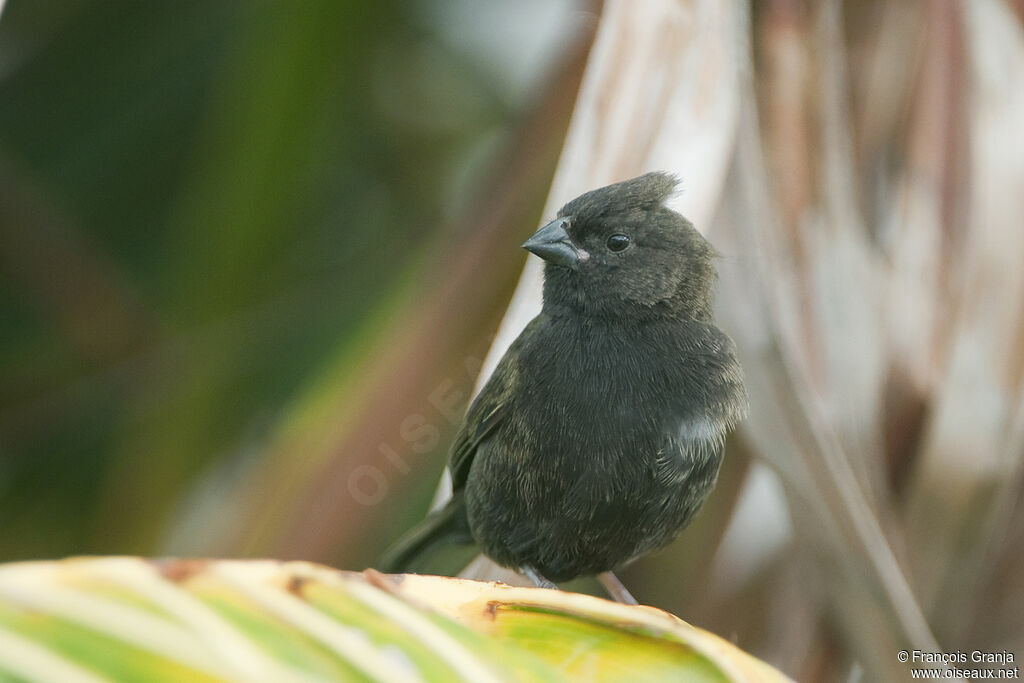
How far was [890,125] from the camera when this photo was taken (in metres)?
2.84

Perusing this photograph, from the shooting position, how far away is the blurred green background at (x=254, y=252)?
256cm

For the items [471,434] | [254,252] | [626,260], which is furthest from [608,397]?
[254,252]

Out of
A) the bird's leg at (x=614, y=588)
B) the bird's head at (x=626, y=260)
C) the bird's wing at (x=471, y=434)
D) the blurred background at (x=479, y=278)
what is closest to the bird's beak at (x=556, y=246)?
the bird's head at (x=626, y=260)

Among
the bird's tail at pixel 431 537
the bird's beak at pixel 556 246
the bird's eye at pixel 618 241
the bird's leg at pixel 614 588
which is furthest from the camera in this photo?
the bird's leg at pixel 614 588

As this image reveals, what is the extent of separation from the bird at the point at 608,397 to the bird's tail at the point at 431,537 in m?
0.25

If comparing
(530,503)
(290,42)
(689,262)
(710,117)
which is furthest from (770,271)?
(290,42)

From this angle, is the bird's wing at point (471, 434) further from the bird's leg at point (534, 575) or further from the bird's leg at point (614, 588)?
the bird's leg at point (614, 588)

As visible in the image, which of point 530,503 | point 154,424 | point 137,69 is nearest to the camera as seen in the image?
point 530,503

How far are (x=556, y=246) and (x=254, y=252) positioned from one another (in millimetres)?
1054

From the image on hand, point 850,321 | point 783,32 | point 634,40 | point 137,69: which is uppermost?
point 783,32

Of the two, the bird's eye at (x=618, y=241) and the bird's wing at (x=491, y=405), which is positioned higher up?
the bird's eye at (x=618, y=241)

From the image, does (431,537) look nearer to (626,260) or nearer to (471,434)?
(471,434)

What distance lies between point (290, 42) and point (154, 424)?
1.19 meters

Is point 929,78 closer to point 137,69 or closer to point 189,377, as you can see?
point 189,377
